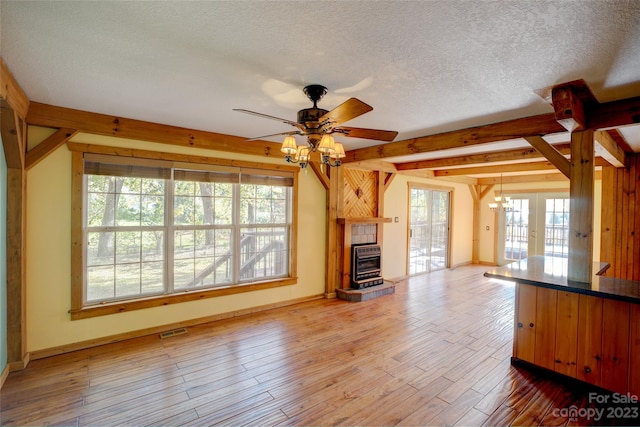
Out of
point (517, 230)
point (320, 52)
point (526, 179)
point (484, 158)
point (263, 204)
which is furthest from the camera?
point (517, 230)

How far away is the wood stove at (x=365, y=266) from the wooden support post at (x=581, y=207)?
9.92 ft

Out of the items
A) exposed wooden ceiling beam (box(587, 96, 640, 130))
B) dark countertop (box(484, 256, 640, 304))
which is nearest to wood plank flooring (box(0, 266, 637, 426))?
dark countertop (box(484, 256, 640, 304))

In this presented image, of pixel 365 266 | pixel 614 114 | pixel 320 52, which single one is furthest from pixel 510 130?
pixel 365 266

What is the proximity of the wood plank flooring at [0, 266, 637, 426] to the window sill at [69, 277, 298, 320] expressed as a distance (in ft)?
1.24

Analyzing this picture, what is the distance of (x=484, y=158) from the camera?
5.00 metres

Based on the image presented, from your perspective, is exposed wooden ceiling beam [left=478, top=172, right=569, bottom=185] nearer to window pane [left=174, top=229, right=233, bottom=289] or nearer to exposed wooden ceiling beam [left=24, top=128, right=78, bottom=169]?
window pane [left=174, top=229, right=233, bottom=289]

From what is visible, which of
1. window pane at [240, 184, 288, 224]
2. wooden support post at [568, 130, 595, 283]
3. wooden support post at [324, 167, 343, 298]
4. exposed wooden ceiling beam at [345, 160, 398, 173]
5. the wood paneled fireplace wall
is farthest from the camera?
exposed wooden ceiling beam at [345, 160, 398, 173]

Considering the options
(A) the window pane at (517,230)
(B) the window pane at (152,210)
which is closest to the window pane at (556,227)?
(A) the window pane at (517,230)

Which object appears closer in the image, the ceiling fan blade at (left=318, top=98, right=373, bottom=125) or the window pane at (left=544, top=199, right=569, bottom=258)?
the ceiling fan blade at (left=318, top=98, right=373, bottom=125)

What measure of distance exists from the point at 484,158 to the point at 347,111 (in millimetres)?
3935

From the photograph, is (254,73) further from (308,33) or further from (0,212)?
(0,212)

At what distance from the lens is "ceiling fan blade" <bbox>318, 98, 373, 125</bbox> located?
1919mm

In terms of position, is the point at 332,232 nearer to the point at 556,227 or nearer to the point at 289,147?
the point at 289,147

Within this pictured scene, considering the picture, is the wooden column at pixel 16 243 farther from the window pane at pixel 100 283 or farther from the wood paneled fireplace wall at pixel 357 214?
the wood paneled fireplace wall at pixel 357 214
